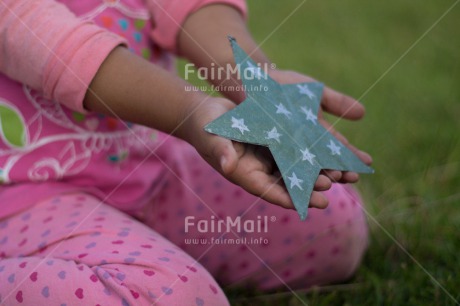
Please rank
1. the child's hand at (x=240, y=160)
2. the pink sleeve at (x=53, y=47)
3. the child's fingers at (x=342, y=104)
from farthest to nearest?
the child's fingers at (x=342, y=104), the pink sleeve at (x=53, y=47), the child's hand at (x=240, y=160)

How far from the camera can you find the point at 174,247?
79 cm

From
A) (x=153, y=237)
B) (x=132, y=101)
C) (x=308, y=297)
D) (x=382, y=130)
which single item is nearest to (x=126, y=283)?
(x=153, y=237)

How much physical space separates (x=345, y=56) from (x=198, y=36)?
98cm

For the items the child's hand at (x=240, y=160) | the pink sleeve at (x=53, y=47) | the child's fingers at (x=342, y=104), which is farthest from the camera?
the child's fingers at (x=342, y=104)

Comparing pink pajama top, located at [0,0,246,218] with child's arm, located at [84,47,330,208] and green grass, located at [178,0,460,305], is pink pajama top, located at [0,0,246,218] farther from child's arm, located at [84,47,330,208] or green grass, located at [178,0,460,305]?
green grass, located at [178,0,460,305]

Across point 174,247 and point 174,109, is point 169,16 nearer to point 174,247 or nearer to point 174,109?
point 174,109

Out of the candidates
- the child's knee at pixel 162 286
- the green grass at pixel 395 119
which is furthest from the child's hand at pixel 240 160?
the green grass at pixel 395 119

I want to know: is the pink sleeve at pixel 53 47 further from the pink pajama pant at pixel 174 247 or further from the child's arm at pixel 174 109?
the pink pajama pant at pixel 174 247

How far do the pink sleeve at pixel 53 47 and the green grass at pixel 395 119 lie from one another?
1.24ft

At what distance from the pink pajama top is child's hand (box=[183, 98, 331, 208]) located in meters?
0.16

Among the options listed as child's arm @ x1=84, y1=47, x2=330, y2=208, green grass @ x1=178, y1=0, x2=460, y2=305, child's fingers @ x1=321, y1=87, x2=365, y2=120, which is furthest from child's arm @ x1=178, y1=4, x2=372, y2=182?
green grass @ x1=178, y1=0, x2=460, y2=305

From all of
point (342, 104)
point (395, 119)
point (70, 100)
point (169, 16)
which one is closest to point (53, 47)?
point (70, 100)

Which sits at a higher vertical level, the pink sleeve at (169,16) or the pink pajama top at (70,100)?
the pink sleeve at (169,16)

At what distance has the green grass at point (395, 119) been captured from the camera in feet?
3.01
